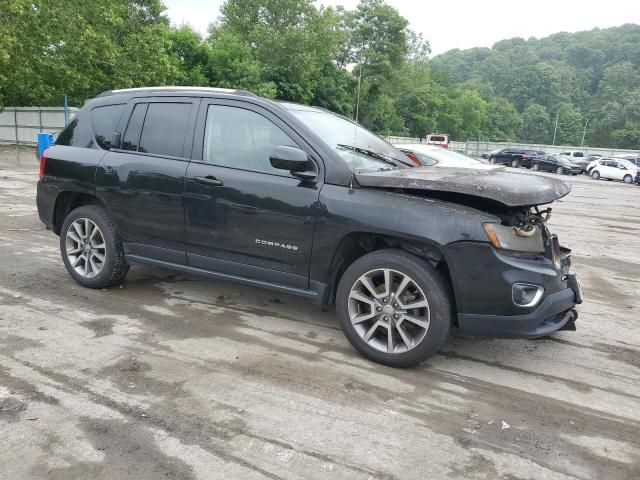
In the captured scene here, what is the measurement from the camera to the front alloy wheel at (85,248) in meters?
5.09

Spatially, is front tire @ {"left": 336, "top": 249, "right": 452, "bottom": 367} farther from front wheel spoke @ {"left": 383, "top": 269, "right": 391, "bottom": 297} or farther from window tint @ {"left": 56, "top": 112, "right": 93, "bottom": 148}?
window tint @ {"left": 56, "top": 112, "right": 93, "bottom": 148}

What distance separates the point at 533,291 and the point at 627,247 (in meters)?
6.91

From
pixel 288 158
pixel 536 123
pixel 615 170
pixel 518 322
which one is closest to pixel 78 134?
pixel 288 158

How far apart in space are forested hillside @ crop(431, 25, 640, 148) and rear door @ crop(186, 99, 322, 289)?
3912 inches

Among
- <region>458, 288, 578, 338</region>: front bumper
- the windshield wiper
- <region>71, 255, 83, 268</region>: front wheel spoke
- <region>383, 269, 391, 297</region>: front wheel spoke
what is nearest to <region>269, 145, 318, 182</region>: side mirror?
the windshield wiper

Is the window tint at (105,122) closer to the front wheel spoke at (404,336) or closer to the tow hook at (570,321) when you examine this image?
the front wheel spoke at (404,336)

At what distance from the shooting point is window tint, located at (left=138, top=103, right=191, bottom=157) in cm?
461

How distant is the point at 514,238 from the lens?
11.6ft

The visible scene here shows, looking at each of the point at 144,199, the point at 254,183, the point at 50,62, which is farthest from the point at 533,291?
the point at 50,62

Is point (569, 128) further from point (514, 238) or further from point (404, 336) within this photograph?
point (404, 336)

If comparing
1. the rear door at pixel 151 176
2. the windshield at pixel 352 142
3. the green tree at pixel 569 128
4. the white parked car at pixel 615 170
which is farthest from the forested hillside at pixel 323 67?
the white parked car at pixel 615 170

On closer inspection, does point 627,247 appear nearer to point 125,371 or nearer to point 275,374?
point 275,374

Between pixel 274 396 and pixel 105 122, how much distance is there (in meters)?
3.24

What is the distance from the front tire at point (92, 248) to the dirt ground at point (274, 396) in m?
0.16
